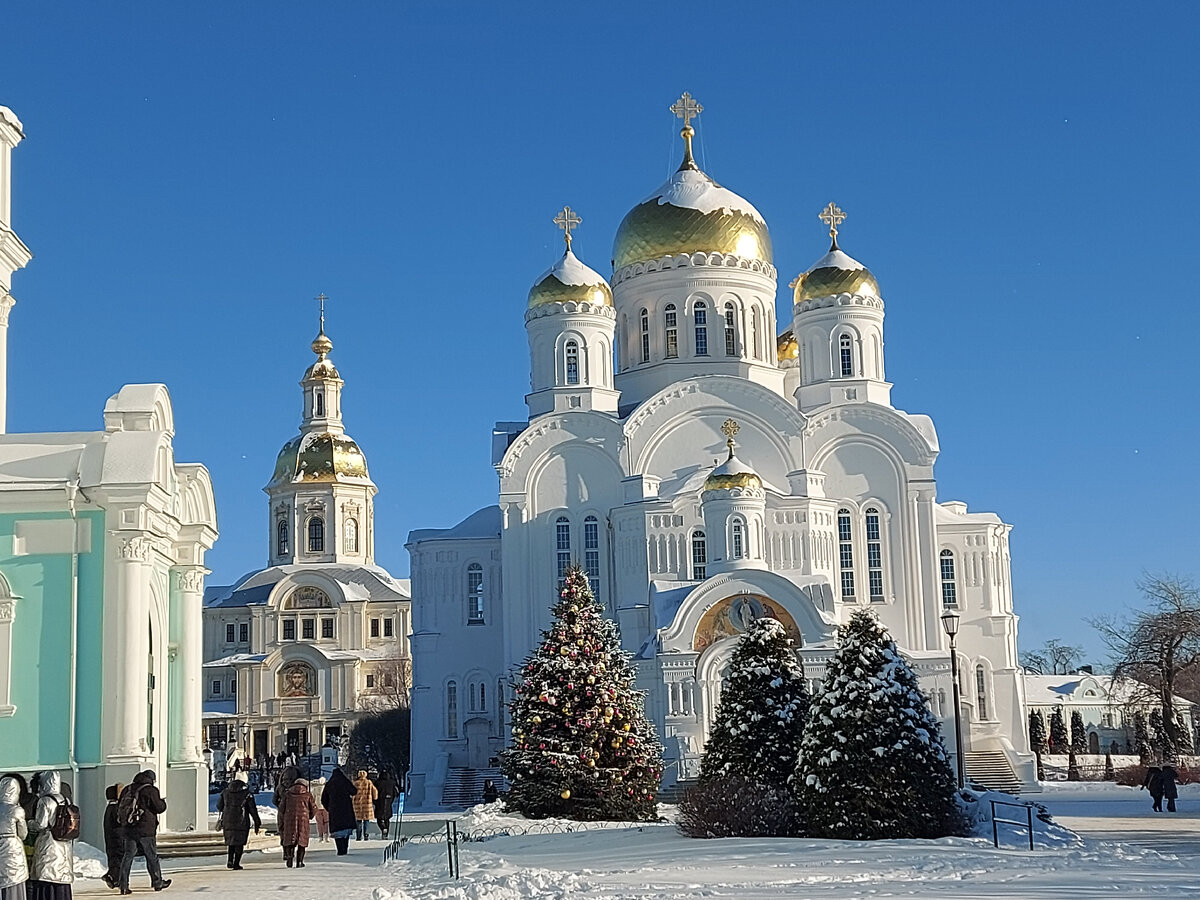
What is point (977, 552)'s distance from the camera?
39000 mm

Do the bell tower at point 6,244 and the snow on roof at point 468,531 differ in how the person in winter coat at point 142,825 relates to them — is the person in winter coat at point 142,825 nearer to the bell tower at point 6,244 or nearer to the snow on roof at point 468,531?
the bell tower at point 6,244

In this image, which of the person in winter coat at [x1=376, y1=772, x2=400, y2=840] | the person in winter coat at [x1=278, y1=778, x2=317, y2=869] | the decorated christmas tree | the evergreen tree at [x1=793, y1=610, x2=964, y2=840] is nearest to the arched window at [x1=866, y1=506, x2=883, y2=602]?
the decorated christmas tree

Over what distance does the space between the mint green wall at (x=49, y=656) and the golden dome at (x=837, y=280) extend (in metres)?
25.9

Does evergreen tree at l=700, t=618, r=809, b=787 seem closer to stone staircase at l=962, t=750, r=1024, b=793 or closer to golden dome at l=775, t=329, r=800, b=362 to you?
stone staircase at l=962, t=750, r=1024, b=793

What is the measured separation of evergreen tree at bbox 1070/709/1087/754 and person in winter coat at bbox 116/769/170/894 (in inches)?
2096

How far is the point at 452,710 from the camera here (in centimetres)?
4075

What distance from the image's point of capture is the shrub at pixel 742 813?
18156mm

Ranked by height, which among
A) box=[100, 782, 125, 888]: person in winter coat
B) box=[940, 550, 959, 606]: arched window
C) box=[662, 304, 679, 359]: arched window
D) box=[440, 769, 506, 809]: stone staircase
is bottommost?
box=[440, 769, 506, 809]: stone staircase

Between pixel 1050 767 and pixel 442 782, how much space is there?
58.6 feet

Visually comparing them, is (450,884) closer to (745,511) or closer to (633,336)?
(745,511)

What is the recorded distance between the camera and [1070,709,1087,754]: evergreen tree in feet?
211

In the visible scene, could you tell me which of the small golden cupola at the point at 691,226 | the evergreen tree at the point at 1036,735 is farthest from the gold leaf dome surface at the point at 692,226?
the evergreen tree at the point at 1036,735

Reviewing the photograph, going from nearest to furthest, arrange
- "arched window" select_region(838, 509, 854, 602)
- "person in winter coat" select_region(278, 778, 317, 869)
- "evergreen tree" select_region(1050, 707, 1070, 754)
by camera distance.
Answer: "person in winter coat" select_region(278, 778, 317, 869), "arched window" select_region(838, 509, 854, 602), "evergreen tree" select_region(1050, 707, 1070, 754)

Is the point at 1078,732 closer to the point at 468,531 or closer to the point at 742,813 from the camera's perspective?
the point at 468,531
